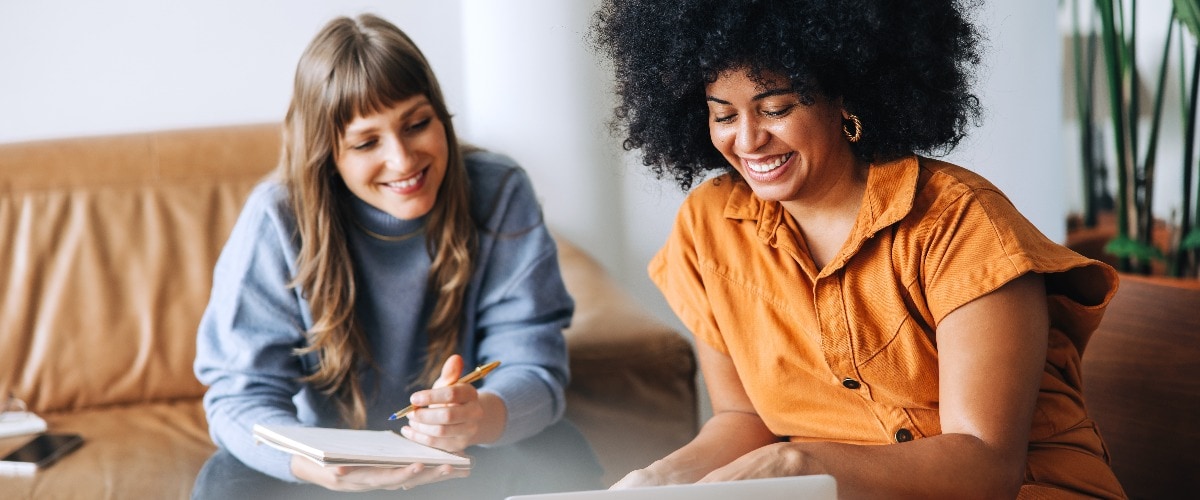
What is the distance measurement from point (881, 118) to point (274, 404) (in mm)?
1018

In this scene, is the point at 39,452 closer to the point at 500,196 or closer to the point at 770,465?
the point at 500,196

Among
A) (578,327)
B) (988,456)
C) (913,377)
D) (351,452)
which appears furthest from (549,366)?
(988,456)

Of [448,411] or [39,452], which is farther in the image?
[39,452]

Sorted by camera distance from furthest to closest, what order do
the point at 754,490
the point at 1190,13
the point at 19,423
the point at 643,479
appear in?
1. the point at 19,423
2. the point at 1190,13
3. the point at 643,479
4. the point at 754,490

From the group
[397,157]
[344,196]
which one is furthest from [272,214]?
[397,157]

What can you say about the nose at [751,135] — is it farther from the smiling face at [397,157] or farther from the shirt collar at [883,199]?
the smiling face at [397,157]

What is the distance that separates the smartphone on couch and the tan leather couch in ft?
0.12

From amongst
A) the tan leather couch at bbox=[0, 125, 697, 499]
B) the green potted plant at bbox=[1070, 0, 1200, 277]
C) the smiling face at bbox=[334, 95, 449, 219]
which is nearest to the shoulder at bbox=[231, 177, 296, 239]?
the smiling face at bbox=[334, 95, 449, 219]

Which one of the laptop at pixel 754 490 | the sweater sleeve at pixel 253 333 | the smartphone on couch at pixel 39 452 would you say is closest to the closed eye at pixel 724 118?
the laptop at pixel 754 490

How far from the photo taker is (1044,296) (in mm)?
1180

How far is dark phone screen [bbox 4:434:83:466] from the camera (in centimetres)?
196

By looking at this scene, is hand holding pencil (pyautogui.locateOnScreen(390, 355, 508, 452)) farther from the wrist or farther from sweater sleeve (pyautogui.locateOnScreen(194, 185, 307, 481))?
sweater sleeve (pyautogui.locateOnScreen(194, 185, 307, 481))

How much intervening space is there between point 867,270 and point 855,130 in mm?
164

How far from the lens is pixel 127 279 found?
2320 millimetres
